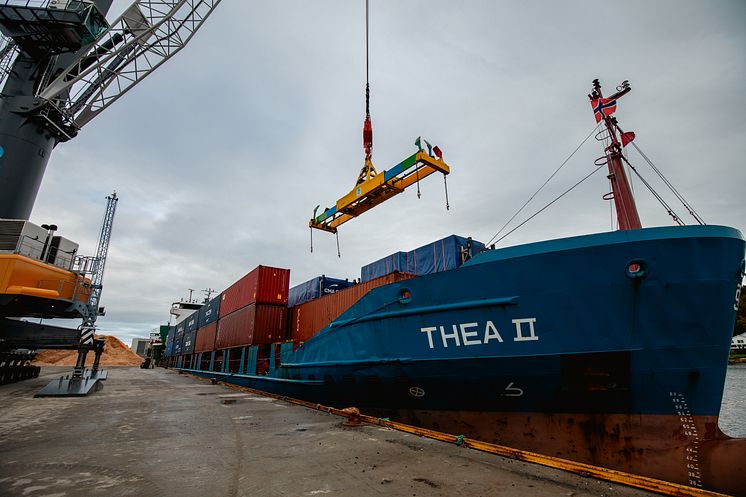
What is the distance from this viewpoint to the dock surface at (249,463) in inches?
130

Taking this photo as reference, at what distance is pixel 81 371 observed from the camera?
13.0m

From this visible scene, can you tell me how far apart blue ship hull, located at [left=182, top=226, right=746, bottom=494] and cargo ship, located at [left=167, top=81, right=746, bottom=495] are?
0.06 feet

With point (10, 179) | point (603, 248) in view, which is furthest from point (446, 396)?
point (10, 179)


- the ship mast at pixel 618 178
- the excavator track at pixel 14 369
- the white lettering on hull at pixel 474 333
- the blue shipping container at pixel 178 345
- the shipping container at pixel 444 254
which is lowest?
the excavator track at pixel 14 369

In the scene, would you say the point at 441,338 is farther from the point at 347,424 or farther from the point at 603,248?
the point at 603,248

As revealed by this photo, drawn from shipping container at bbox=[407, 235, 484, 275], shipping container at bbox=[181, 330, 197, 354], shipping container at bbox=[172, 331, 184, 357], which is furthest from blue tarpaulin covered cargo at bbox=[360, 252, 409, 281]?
shipping container at bbox=[172, 331, 184, 357]

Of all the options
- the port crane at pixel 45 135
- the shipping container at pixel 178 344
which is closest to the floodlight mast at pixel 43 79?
the port crane at pixel 45 135

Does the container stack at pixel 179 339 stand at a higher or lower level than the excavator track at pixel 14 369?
higher

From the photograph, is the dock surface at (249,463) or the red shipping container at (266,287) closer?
the dock surface at (249,463)

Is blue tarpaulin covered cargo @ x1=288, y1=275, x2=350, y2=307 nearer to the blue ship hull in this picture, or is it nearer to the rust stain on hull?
the blue ship hull

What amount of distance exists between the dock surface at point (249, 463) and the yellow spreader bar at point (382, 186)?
278 inches

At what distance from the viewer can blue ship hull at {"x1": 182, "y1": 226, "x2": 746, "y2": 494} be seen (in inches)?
209

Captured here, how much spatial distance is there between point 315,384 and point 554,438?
6.51 meters

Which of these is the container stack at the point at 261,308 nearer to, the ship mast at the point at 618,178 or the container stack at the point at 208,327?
the container stack at the point at 208,327
